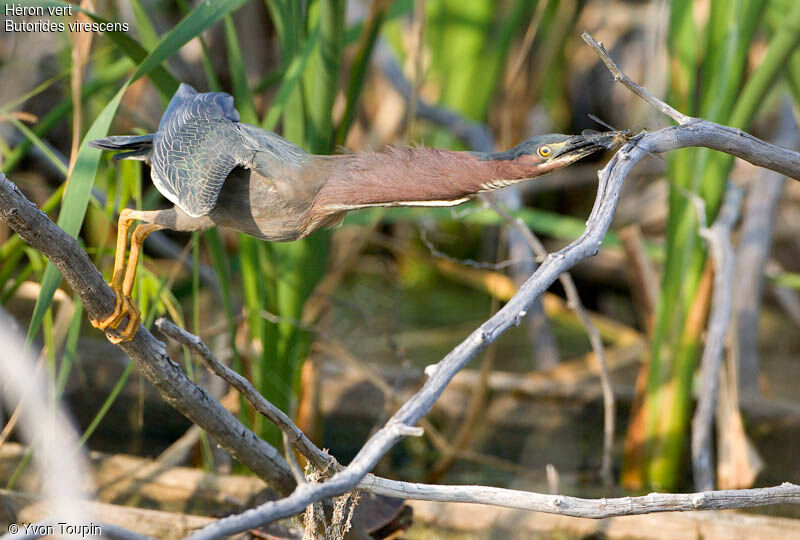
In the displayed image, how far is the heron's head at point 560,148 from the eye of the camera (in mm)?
1251

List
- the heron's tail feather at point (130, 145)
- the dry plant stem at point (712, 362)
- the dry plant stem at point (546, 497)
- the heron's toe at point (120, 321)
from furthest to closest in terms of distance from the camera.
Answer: the dry plant stem at point (712, 362) < the heron's tail feather at point (130, 145) < the heron's toe at point (120, 321) < the dry plant stem at point (546, 497)

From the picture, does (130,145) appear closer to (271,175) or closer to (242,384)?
(271,175)

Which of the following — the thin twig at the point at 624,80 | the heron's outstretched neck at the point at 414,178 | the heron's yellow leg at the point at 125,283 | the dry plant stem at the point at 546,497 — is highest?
the thin twig at the point at 624,80

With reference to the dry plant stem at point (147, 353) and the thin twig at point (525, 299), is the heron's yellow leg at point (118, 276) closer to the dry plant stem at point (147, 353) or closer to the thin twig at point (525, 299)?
the dry plant stem at point (147, 353)

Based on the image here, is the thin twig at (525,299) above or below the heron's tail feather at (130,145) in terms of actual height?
below

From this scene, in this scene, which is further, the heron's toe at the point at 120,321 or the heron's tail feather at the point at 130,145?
the heron's tail feather at the point at 130,145

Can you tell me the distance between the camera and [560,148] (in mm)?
1256

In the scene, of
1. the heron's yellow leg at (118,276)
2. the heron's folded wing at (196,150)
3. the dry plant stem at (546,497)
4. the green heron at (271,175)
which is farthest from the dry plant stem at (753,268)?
the heron's yellow leg at (118,276)

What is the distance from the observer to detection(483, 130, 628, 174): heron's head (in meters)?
1.25

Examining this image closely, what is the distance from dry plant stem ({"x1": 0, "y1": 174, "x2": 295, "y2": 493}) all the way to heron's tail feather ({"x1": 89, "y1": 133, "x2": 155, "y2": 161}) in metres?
0.30

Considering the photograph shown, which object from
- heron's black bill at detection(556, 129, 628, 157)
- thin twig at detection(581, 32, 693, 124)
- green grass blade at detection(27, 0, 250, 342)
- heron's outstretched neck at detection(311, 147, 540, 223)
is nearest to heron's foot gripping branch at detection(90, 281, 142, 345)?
green grass blade at detection(27, 0, 250, 342)

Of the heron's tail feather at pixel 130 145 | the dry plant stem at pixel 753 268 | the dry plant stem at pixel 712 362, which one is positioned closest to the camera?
the heron's tail feather at pixel 130 145

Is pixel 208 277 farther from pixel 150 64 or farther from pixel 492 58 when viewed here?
pixel 492 58

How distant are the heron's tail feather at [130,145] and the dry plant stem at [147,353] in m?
0.30
